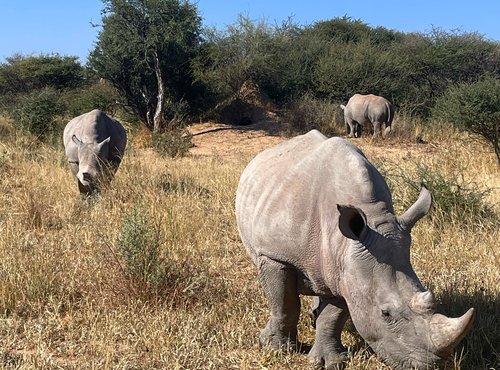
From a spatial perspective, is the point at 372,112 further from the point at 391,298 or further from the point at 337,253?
the point at 391,298

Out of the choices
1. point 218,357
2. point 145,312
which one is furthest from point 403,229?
point 145,312

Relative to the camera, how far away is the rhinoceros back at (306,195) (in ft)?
10.6

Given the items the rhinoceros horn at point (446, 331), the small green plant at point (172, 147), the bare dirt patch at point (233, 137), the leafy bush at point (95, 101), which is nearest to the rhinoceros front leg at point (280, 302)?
the rhinoceros horn at point (446, 331)

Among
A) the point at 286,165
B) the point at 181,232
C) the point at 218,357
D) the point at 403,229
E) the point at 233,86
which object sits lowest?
the point at 218,357

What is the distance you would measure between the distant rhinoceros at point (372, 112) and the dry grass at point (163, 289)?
9592mm

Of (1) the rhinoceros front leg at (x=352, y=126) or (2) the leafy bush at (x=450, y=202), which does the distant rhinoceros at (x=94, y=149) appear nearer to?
(2) the leafy bush at (x=450, y=202)

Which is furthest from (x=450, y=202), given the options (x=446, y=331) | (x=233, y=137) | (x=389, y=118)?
(x=233, y=137)

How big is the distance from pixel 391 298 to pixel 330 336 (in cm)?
81

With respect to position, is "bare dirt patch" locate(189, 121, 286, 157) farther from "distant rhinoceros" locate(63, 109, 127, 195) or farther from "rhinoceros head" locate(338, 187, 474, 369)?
"rhinoceros head" locate(338, 187, 474, 369)

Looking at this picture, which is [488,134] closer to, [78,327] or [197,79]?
[78,327]

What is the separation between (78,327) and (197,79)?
15.9m

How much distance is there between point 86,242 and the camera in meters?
5.79

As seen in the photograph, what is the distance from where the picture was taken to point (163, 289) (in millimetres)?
4637

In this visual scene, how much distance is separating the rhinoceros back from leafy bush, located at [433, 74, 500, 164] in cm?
793
